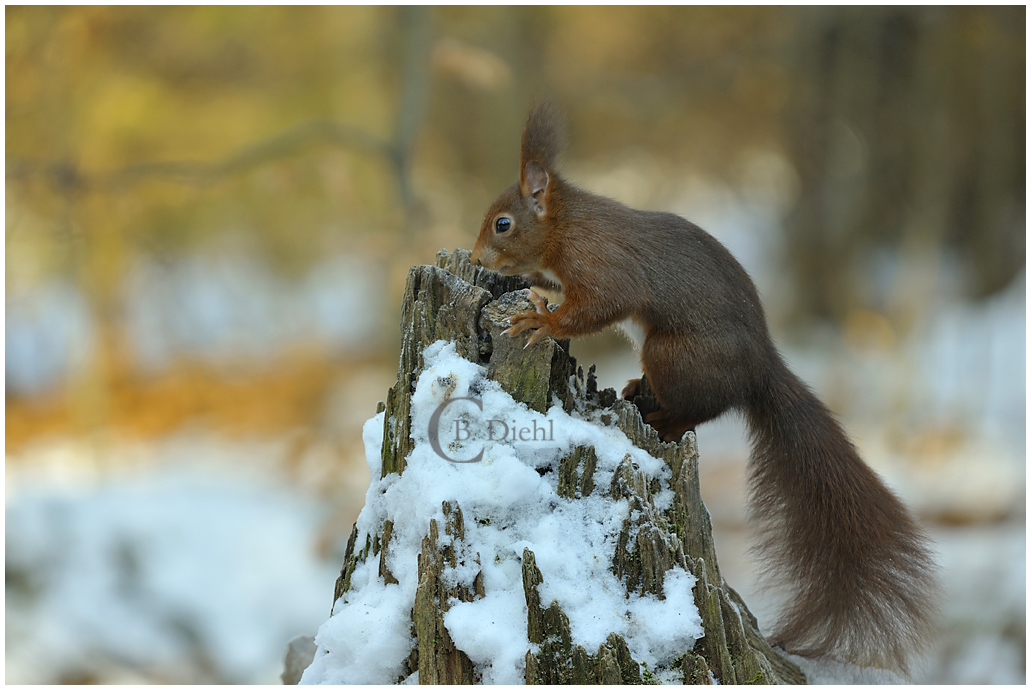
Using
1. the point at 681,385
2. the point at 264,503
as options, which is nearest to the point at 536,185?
the point at 681,385

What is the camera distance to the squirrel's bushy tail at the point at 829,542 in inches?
40.0

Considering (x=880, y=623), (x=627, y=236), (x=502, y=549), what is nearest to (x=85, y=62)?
(x=627, y=236)

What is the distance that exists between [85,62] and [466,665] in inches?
116

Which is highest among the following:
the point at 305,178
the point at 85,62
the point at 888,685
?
the point at 85,62

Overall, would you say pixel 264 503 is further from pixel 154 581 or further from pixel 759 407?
pixel 759 407

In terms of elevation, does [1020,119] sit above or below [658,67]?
below

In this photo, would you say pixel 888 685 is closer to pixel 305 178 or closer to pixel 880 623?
pixel 880 623

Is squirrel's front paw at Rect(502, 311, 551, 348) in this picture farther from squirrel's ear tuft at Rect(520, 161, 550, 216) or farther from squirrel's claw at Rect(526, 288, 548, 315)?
squirrel's ear tuft at Rect(520, 161, 550, 216)

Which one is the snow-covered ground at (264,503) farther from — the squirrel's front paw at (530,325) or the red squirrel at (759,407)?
the squirrel's front paw at (530,325)

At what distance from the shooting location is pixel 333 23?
11.0 feet

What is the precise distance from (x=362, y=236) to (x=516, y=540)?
221 cm

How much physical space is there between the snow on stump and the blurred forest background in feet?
4.61

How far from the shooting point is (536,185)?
1190 millimetres

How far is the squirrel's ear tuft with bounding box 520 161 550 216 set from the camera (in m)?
1.17
